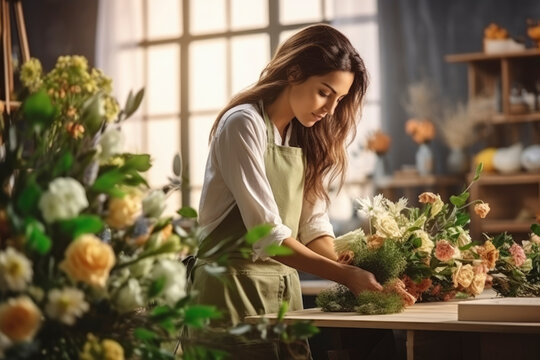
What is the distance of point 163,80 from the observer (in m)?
7.20

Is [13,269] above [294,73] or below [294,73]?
below

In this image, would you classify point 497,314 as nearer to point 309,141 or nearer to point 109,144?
point 309,141

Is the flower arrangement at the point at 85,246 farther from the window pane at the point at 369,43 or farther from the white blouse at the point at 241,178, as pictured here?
the window pane at the point at 369,43

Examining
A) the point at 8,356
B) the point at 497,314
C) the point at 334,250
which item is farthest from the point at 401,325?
the point at 8,356

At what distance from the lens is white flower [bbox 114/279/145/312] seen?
1.07 metres

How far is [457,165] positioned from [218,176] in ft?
12.3

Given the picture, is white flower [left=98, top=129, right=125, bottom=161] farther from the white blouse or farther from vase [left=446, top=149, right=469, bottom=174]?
vase [left=446, top=149, right=469, bottom=174]

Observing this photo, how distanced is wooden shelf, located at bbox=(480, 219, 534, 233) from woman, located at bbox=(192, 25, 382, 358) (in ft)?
10.3

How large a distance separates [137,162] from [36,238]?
0.65 feet

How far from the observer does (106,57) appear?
715cm

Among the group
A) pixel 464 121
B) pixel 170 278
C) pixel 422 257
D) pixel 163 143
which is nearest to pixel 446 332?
pixel 422 257

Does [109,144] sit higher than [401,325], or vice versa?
[109,144]

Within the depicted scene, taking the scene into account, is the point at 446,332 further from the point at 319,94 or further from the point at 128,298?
the point at 128,298

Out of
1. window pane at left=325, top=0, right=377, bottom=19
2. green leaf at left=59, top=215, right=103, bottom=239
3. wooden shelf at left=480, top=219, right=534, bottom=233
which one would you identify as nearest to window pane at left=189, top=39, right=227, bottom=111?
window pane at left=325, top=0, right=377, bottom=19
